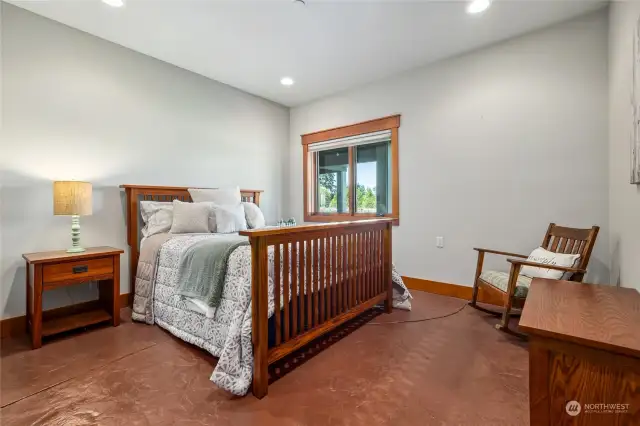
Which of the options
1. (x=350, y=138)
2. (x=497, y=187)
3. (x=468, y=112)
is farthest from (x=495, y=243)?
(x=350, y=138)

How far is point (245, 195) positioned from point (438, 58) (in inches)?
112

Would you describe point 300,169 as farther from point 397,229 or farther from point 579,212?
point 579,212

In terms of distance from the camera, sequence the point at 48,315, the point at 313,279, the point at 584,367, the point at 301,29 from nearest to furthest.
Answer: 1. the point at 584,367
2. the point at 313,279
3. the point at 48,315
4. the point at 301,29

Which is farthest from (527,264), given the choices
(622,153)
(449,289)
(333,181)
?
(333,181)

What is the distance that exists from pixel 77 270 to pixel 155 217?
0.77m

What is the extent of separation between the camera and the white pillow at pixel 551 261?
2.10 m

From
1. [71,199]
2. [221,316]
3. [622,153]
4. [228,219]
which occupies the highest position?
[622,153]

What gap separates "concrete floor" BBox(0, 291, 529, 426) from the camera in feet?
4.50

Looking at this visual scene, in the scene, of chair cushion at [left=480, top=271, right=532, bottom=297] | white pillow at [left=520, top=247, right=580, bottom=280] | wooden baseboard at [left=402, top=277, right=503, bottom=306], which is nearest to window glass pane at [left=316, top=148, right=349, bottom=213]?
wooden baseboard at [left=402, top=277, right=503, bottom=306]

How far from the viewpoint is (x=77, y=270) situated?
2.23 meters

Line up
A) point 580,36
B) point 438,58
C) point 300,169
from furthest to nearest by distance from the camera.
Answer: point 300,169, point 438,58, point 580,36

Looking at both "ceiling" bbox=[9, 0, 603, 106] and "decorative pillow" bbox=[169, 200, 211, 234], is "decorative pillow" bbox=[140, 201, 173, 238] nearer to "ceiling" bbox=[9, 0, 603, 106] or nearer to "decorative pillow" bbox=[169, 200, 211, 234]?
"decorative pillow" bbox=[169, 200, 211, 234]

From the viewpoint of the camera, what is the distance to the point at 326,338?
7.22 ft

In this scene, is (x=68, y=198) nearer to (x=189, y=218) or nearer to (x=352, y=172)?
(x=189, y=218)
